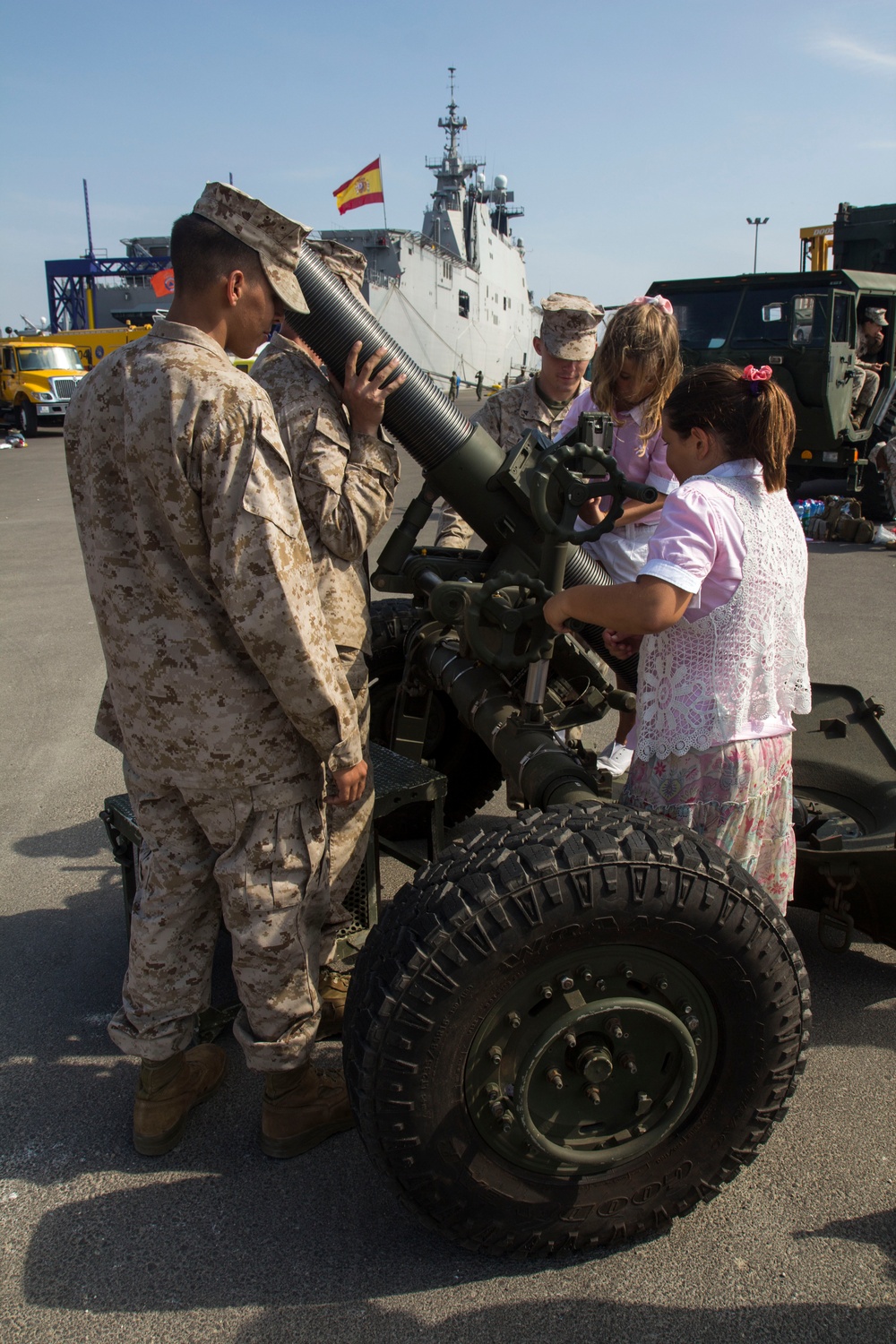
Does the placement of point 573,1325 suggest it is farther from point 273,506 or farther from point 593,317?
point 593,317

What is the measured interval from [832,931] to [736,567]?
128 centimetres

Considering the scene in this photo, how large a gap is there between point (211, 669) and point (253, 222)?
906mm

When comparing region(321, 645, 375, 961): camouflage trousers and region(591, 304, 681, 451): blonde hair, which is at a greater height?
region(591, 304, 681, 451): blonde hair

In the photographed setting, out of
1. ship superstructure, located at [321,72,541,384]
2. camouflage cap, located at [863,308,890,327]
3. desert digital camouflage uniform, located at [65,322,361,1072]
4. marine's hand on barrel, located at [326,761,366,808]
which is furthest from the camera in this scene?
ship superstructure, located at [321,72,541,384]

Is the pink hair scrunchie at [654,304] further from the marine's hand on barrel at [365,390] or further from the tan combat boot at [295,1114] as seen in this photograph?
the tan combat boot at [295,1114]

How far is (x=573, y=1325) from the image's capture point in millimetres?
1952

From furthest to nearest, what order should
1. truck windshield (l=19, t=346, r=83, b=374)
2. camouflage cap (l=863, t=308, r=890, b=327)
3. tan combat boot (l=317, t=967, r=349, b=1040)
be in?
truck windshield (l=19, t=346, r=83, b=374), camouflage cap (l=863, t=308, r=890, b=327), tan combat boot (l=317, t=967, r=349, b=1040)

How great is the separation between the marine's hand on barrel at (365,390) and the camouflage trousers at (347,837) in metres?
0.59

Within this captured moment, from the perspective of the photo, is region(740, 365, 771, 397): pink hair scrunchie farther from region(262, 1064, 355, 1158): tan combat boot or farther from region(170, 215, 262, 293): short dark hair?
region(262, 1064, 355, 1158): tan combat boot

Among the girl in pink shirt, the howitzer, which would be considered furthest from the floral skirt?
the howitzer

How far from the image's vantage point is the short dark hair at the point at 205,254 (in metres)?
2.10

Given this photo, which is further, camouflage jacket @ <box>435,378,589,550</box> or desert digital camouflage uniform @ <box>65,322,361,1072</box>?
camouflage jacket @ <box>435,378,589,550</box>

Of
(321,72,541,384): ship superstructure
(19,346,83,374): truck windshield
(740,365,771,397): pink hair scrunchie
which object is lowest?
(740,365,771,397): pink hair scrunchie

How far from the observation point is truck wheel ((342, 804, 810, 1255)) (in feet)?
6.25
